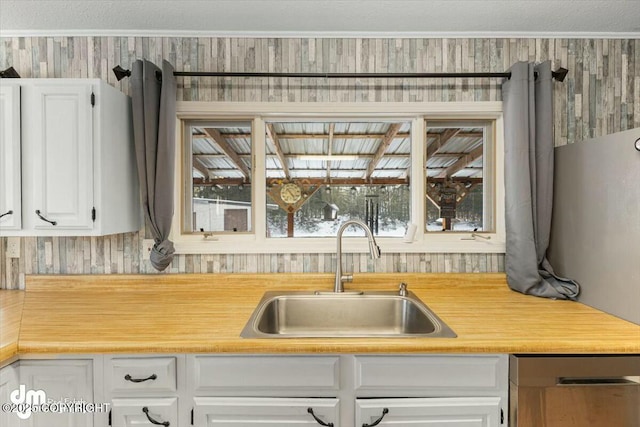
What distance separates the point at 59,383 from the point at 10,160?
1.04 metres

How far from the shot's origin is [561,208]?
6.26 feet

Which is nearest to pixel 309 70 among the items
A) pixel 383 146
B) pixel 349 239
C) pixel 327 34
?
pixel 327 34

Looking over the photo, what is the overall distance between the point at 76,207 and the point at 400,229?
1.65 meters

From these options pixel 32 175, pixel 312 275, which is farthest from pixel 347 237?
pixel 32 175

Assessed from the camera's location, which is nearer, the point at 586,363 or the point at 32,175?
the point at 586,363

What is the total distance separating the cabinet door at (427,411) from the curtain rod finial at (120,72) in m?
1.89

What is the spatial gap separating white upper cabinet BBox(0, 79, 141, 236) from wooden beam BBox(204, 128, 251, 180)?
1.89 ft

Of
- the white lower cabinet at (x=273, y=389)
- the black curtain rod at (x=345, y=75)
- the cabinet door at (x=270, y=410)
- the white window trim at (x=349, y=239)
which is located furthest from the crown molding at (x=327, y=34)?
the cabinet door at (x=270, y=410)

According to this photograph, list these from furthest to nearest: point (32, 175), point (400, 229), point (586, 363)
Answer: point (400, 229) < point (32, 175) < point (586, 363)

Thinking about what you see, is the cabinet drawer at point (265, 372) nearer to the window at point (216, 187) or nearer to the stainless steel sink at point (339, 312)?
the stainless steel sink at point (339, 312)

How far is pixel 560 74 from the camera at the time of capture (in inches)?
77.2

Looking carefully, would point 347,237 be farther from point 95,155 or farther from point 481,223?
point 95,155

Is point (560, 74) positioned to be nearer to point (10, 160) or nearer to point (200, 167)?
point (200, 167)

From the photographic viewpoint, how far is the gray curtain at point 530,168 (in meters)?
1.91
